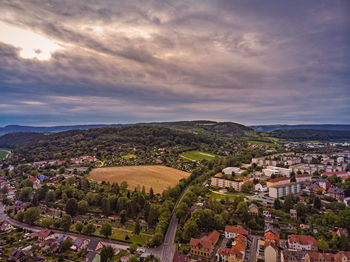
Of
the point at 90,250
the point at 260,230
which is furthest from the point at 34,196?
the point at 260,230

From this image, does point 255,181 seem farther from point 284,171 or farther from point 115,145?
point 115,145

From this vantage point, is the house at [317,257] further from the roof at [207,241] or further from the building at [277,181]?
the building at [277,181]

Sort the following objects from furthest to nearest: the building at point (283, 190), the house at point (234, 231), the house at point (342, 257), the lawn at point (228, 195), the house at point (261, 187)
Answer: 1. the house at point (261, 187)
2. the lawn at point (228, 195)
3. the building at point (283, 190)
4. the house at point (234, 231)
5. the house at point (342, 257)

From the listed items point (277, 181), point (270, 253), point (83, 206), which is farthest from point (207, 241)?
point (277, 181)

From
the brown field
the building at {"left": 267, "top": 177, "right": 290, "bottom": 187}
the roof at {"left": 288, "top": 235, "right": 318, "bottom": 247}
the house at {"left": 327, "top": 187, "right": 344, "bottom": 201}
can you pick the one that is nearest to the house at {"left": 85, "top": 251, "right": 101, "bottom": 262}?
the brown field

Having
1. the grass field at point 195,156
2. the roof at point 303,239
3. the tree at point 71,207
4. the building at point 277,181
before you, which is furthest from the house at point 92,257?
the grass field at point 195,156
